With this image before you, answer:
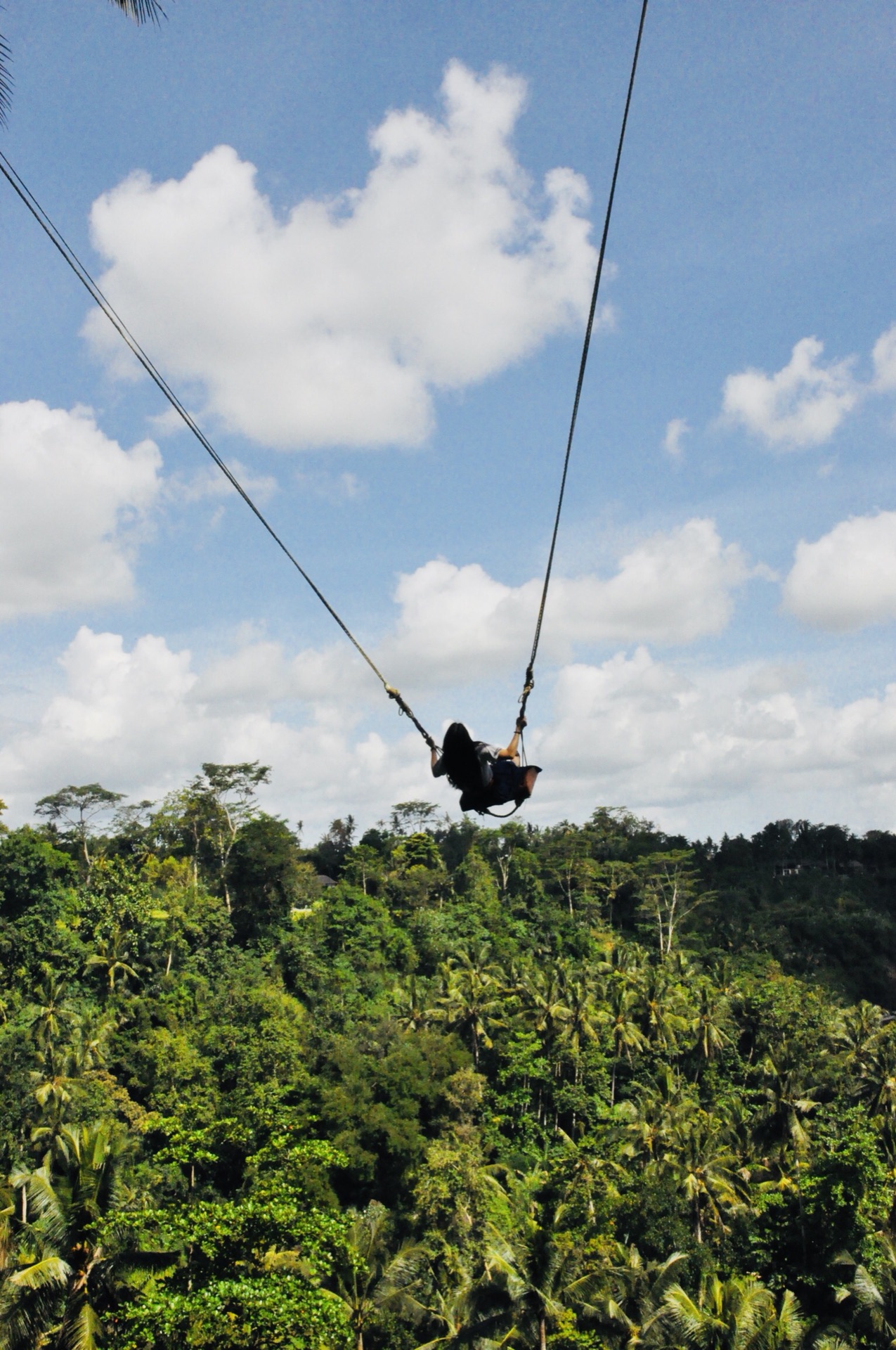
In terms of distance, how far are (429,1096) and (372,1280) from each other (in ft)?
36.6

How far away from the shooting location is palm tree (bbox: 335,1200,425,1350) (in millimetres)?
18719

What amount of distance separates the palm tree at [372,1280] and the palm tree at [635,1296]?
4.31m

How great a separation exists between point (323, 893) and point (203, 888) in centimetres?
626

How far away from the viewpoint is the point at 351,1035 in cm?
3372

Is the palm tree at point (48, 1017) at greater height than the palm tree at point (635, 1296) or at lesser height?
greater

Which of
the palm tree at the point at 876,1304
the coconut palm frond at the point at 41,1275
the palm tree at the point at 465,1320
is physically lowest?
the palm tree at the point at 465,1320

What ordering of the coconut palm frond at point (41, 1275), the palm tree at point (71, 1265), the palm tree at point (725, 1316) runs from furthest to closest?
the palm tree at point (725, 1316) → the palm tree at point (71, 1265) → the coconut palm frond at point (41, 1275)

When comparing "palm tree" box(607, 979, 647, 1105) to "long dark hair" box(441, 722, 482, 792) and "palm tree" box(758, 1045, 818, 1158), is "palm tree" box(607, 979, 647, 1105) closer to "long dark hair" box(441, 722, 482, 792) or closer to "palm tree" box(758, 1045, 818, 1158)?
"palm tree" box(758, 1045, 818, 1158)

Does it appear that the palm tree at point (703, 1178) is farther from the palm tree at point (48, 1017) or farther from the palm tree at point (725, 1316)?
the palm tree at point (48, 1017)

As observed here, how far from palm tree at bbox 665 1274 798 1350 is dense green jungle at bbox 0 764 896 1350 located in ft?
0.21

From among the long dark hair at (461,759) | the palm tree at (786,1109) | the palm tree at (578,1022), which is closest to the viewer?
the long dark hair at (461,759)

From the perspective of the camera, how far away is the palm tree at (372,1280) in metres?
18.7

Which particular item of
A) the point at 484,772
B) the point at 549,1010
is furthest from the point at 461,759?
the point at 549,1010

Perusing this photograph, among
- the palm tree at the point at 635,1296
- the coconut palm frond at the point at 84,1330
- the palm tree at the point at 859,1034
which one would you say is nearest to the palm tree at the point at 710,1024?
the palm tree at the point at 859,1034
